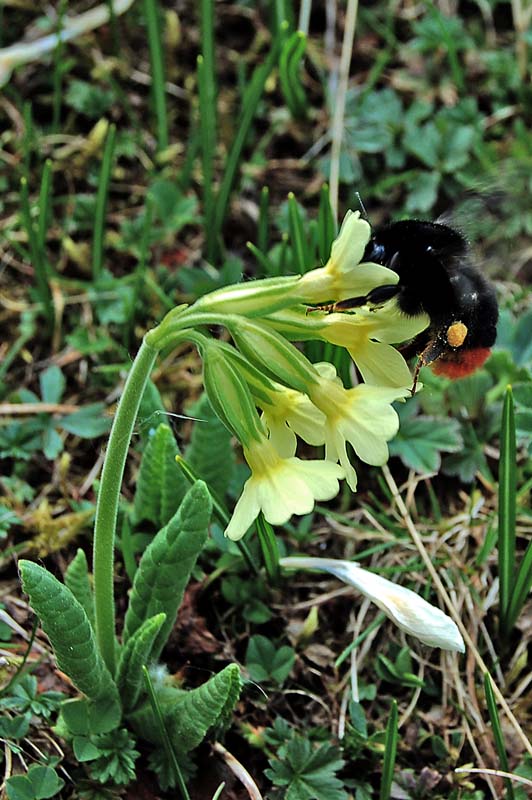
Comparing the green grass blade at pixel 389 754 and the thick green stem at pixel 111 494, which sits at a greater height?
the thick green stem at pixel 111 494

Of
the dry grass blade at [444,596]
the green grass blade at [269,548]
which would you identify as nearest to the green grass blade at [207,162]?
the dry grass blade at [444,596]

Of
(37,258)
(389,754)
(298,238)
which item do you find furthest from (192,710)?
(37,258)

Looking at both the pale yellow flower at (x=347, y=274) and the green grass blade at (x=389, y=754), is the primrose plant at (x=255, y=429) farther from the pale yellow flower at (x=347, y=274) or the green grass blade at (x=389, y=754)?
A: the green grass blade at (x=389, y=754)

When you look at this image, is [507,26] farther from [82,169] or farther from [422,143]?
[82,169]

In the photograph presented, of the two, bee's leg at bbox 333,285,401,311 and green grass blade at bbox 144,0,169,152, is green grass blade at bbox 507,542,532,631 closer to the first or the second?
bee's leg at bbox 333,285,401,311

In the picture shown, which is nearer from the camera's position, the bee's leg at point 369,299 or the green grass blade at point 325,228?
the bee's leg at point 369,299

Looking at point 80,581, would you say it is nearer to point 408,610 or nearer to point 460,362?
point 408,610
